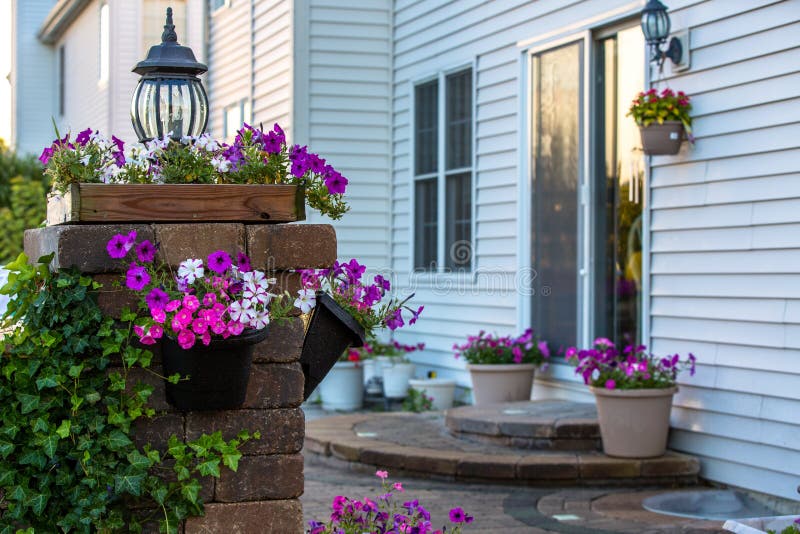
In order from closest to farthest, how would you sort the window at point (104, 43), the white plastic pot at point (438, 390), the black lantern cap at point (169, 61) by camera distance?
the black lantern cap at point (169, 61) < the white plastic pot at point (438, 390) < the window at point (104, 43)

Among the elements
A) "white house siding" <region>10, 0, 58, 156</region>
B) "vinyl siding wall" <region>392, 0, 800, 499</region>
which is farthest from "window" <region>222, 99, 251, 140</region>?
"white house siding" <region>10, 0, 58, 156</region>

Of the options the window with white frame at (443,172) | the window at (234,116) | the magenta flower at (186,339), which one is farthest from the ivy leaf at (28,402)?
the window at (234,116)

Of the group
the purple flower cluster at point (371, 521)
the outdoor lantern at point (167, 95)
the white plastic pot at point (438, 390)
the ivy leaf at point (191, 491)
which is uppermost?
the outdoor lantern at point (167, 95)

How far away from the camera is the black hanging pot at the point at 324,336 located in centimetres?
329

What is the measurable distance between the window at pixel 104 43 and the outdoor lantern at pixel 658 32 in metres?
13.8

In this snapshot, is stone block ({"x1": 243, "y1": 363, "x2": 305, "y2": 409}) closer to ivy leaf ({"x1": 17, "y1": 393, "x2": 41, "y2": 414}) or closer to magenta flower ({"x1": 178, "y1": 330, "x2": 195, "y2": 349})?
magenta flower ({"x1": 178, "y1": 330, "x2": 195, "y2": 349})

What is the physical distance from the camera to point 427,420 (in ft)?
26.9

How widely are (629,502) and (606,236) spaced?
2217 millimetres

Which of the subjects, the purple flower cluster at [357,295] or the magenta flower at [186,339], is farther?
the purple flower cluster at [357,295]

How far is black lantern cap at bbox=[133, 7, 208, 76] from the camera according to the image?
3418 mm

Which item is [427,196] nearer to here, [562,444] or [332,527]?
[562,444]

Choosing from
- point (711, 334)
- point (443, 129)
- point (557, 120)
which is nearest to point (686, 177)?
point (711, 334)

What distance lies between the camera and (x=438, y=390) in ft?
30.1

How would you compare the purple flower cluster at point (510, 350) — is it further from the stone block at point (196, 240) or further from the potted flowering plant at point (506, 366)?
the stone block at point (196, 240)
